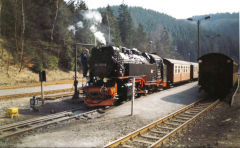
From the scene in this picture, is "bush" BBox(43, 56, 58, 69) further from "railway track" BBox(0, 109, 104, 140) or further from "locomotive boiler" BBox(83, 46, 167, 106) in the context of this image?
"railway track" BBox(0, 109, 104, 140)

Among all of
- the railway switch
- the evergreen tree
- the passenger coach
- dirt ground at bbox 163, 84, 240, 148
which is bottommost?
dirt ground at bbox 163, 84, 240, 148

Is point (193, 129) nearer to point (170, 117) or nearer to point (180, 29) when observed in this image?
point (170, 117)

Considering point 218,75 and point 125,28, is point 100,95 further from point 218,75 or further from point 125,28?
point 125,28

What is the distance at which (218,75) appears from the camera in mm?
13906

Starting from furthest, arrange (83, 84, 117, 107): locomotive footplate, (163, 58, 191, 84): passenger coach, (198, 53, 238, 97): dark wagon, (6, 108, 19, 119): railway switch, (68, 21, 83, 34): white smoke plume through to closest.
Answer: (68, 21, 83, 34): white smoke plume, (163, 58, 191, 84): passenger coach, (198, 53, 238, 97): dark wagon, (83, 84, 117, 107): locomotive footplate, (6, 108, 19, 119): railway switch

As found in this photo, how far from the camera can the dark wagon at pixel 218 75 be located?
13750 millimetres

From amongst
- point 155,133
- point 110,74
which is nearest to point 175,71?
point 110,74

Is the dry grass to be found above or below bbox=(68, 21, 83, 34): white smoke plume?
below

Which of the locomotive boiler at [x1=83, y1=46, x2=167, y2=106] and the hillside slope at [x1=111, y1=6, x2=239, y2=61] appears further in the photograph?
the hillside slope at [x1=111, y1=6, x2=239, y2=61]

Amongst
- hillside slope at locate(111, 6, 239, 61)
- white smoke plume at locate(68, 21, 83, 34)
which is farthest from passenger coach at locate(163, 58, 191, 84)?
hillside slope at locate(111, 6, 239, 61)

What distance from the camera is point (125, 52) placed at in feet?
37.6

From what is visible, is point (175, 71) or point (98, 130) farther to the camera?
point (175, 71)

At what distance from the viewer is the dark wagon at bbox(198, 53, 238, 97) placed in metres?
13.8

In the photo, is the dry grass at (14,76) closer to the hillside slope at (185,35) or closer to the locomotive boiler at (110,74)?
the locomotive boiler at (110,74)
